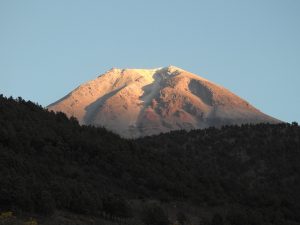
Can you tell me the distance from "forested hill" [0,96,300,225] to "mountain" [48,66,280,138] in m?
74.4

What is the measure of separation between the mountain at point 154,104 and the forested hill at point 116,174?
74406 millimetres

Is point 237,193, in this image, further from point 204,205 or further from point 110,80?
point 110,80

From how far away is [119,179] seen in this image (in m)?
39.2

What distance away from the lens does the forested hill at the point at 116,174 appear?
27.2 metres

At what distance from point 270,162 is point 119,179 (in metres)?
23.2

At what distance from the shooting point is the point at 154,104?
505 ft

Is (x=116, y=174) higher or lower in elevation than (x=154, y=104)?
lower

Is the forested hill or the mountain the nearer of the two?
the forested hill

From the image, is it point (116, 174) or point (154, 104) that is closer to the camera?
point (116, 174)

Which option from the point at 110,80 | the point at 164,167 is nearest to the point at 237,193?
the point at 164,167

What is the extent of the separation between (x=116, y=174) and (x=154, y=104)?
4501 inches

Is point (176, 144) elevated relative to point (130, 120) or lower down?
lower down

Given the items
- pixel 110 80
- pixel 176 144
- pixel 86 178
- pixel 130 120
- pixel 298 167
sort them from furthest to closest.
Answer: pixel 110 80
pixel 130 120
pixel 176 144
pixel 298 167
pixel 86 178

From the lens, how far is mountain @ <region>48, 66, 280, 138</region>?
141 m
